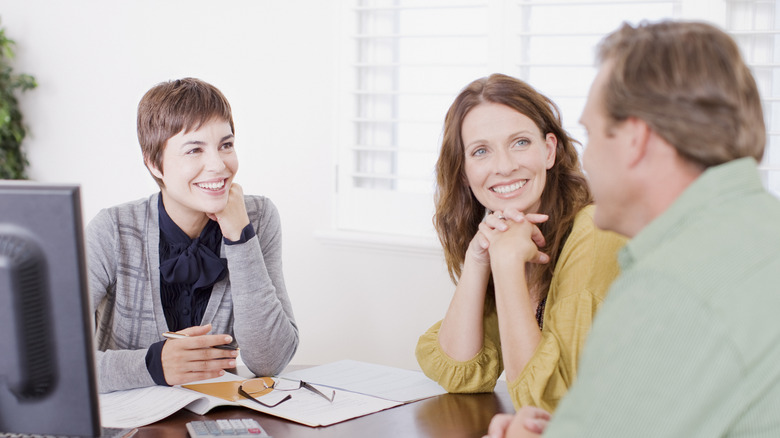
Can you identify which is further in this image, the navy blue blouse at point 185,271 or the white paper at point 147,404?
the navy blue blouse at point 185,271

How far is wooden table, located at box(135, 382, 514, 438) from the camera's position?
1277 millimetres

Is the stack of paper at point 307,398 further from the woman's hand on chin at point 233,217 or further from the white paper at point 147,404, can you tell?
the woman's hand on chin at point 233,217

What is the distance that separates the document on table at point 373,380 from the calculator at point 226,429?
1.05 feet

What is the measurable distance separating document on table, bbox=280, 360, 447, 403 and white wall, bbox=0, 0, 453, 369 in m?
1.18

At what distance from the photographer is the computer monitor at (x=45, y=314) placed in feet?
3.00

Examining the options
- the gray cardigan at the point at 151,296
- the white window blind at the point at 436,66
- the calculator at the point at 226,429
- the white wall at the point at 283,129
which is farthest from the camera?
the white wall at the point at 283,129

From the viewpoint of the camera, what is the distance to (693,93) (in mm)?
838

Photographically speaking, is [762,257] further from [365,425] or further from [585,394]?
[365,425]

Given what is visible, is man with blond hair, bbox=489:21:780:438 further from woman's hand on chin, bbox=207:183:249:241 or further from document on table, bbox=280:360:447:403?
woman's hand on chin, bbox=207:183:249:241

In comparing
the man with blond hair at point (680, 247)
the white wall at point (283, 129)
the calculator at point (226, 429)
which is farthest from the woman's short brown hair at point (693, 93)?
the white wall at point (283, 129)

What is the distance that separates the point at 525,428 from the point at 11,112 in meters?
3.63

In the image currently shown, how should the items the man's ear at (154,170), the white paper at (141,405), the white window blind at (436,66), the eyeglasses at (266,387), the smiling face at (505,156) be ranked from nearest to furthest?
the white paper at (141,405) < the eyeglasses at (266,387) < the smiling face at (505,156) < the man's ear at (154,170) < the white window blind at (436,66)

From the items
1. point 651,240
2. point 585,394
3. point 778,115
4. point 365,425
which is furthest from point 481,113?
point 778,115

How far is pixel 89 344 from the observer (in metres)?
0.95
